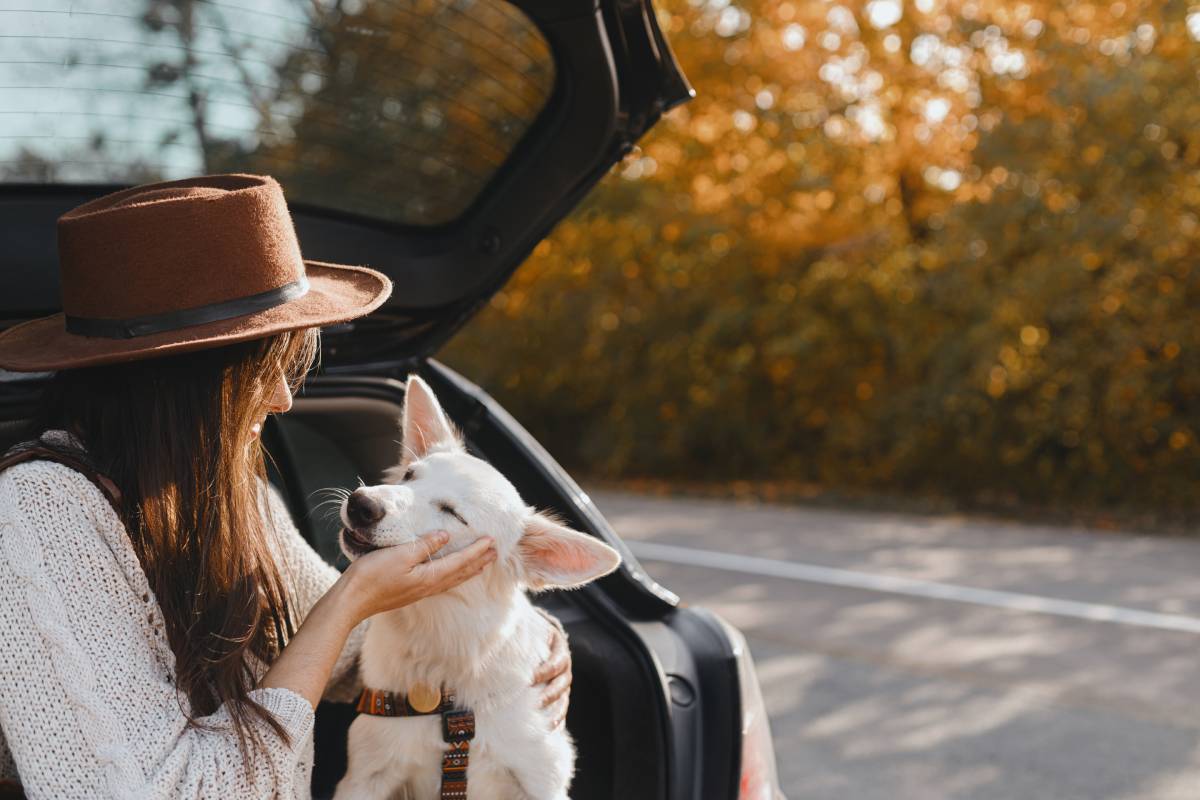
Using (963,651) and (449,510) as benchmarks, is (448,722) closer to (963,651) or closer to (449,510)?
(449,510)

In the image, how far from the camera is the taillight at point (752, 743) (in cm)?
218

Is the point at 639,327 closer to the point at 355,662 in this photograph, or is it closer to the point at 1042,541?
the point at 1042,541

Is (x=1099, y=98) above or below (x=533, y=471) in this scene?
above

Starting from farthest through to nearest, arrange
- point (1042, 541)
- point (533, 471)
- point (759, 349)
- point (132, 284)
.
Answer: point (759, 349)
point (1042, 541)
point (533, 471)
point (132, 284)

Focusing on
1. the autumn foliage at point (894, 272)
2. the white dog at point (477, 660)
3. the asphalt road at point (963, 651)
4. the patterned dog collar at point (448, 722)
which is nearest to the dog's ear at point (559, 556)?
the white dog at point (477, 660)

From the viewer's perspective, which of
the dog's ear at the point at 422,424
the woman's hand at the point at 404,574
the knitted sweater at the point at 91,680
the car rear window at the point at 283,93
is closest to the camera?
the knitted sweater at the point at 91,680

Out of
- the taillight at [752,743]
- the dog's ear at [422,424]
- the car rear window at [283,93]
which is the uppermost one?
the car rear window at [283,93]

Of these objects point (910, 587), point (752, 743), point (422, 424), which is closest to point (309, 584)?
point (422, 424)

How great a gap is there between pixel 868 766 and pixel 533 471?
110 inches

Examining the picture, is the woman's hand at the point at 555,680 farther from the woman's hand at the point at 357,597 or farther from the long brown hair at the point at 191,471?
the long brown hair at the point at 191,471

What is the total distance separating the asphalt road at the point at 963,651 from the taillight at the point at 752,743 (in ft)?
7.42

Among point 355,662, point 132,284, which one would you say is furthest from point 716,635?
point 132,284

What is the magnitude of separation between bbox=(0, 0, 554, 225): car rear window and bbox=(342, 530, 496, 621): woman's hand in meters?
0.92

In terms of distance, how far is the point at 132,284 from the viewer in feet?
5.53
